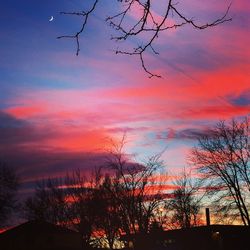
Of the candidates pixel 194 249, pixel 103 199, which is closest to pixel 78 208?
pixel 103 199

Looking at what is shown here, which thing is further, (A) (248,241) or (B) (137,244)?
(B) (137,244)

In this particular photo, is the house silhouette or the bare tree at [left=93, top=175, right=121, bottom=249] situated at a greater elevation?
the bare tree at [left=93, top=175, right=121, bottom=249]

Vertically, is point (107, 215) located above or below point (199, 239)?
above

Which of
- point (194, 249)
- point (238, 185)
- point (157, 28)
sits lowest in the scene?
point (194, 249)

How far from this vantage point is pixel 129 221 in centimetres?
5250

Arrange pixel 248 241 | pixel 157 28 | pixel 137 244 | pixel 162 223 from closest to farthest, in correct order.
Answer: pixel 157 28, pixel 248 241, pixel 137 244, pixel 162 223

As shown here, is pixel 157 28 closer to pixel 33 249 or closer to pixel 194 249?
pixel 194 249

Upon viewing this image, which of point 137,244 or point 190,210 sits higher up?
point 190,210

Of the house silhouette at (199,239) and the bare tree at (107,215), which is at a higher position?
the bare tree at (107,215)

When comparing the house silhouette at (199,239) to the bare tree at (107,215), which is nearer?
the house silhouette at (199,239)

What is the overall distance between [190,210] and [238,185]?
2261 cm

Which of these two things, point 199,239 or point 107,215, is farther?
point 107,215

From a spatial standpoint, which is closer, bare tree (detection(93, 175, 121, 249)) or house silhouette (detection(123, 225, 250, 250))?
house silhouette (detection(123, 225, 250, 250))

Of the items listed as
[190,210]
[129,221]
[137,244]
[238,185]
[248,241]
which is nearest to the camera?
[248,241]
